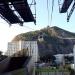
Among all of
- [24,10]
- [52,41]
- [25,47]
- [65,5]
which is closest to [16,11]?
[24,10]

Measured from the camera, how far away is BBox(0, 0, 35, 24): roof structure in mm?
10370

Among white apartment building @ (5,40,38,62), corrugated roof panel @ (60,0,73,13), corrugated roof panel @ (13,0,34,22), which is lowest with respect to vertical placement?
white apartment building @ (5,40,38,62)

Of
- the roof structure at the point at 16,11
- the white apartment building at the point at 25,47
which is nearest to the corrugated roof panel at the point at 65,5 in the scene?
the roof structure at the point at 16,11

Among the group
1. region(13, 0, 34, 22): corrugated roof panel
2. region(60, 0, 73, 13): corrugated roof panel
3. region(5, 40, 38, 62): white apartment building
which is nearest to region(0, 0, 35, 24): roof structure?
region(13, 0, 34, 22): corrugated roof panel

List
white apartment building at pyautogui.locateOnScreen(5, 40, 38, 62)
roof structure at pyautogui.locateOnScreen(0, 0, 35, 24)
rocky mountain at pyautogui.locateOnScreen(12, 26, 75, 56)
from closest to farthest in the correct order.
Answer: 1. roof structure at pyautogui.locateOnScreen(0, 0, 35, 24)
2. white apartment building at pyautogui.locateOnScreen(5, 40, 38, 62)
3. rocky mountain at pyautogui.locateOnScreen(12, 26, 75, 56)

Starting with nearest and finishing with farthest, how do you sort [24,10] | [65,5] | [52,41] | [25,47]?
[24,10]
[65,5]
[25,47]
[52,41]

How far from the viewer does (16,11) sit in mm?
11438

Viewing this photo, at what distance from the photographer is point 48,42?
71.1 m

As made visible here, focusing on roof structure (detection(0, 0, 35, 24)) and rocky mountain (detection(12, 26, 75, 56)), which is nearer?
roof structure (detection(0, 0, 35, 24))

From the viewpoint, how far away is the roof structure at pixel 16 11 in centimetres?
1037

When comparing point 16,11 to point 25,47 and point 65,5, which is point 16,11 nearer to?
point 65,5

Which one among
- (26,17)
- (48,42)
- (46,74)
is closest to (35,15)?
(26,17)

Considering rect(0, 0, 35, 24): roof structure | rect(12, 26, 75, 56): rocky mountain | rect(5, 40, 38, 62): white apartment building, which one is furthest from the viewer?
rect(12, 26, 75, 56): rocky mountain

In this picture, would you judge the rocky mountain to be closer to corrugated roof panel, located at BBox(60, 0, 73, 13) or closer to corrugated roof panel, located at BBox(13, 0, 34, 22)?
corrugated roof panel, located at BBox(13, 0, 34, 22)
